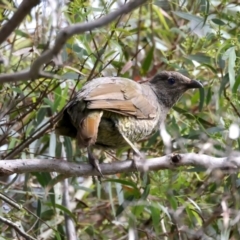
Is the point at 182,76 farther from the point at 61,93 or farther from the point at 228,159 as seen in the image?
the point at 228,159

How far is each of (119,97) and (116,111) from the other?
0.56 ft

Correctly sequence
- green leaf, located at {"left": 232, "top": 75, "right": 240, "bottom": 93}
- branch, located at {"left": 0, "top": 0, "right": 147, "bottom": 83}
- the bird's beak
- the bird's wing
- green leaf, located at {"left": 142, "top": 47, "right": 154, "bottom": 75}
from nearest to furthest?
branch, located at {"left": 0, "top": 0, "right": 147, "bottom": 83} → the bird's wing → green leaf, located at {"left": 232, "top": 75, "right": 240, "bottom": 93} → the bird's beak → green leaf, located at {"left": 142, "top": 47, "right": 154, "bottom": 75}

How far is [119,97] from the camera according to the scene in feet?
11.9

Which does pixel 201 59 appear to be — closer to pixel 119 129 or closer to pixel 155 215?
pixel 119 129

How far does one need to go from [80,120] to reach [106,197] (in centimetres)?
180

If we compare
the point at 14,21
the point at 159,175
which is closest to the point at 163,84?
the point at 159,175

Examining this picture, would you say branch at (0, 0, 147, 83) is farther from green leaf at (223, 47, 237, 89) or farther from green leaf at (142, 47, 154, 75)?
green leaf at (142, 47, 154, 75)

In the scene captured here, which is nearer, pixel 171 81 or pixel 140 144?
pixel 171 81

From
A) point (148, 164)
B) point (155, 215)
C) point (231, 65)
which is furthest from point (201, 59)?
point (148, 164)

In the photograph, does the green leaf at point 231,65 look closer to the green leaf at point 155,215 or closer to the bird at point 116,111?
the bird at point 116,111

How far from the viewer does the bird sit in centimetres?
326

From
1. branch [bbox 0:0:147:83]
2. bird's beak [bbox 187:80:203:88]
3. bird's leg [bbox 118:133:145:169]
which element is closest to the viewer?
branch [bbox 0:0:147:83]

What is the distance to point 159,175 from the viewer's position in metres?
3.72

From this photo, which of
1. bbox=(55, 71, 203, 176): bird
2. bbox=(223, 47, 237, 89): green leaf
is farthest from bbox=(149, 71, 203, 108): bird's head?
bbox=(223, 47, 237, 89): green leaf
